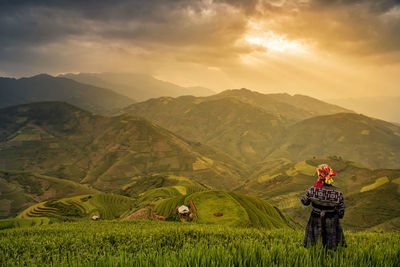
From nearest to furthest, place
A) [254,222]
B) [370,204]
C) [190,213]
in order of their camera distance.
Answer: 1. [254,222]
2. [190,213]
3. [370,204]

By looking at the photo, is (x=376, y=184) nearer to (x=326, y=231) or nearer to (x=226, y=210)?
(x=226, y=210)

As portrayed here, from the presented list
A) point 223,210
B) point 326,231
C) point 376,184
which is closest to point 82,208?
point 223,210

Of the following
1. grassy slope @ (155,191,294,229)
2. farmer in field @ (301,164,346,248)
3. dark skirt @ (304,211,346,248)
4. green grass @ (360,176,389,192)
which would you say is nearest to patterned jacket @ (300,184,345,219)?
farmer in field @ (301,164,346,248)

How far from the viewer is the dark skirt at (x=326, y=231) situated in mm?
7652

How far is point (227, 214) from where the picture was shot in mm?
49156

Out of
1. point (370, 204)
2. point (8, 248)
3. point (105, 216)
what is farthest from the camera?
point (370, 204)

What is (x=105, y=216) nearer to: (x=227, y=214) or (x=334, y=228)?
(x=227, y=214)

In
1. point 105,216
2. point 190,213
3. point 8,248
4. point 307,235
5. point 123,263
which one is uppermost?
point 123,263

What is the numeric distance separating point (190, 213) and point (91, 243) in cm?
Answer: 4666

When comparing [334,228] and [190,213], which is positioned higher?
[334,228]

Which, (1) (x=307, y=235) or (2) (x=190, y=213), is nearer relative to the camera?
(1) (x=307, y=235)

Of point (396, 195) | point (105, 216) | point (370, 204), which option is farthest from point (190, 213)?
point (396, 195)

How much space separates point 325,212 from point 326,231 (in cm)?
64

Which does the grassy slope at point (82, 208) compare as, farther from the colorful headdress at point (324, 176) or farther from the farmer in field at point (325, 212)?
the colorful headdress at point (324, 176)
